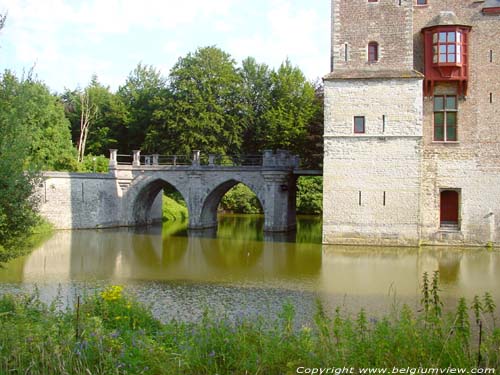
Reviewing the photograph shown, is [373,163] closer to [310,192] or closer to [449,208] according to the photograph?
[449,208]

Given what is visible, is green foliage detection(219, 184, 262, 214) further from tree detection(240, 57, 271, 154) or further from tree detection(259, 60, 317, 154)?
tree detection(259, 60, 317, 154)

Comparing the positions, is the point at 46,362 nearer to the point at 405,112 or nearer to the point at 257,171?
the point at 405,112

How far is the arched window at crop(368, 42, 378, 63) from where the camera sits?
22344 millimetres

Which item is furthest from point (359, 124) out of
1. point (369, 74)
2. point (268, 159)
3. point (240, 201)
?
point (240, 201)

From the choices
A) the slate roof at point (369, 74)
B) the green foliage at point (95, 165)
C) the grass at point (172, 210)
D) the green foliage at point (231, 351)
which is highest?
the slate roof at point (369, 74)

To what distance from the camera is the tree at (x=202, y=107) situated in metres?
35.7

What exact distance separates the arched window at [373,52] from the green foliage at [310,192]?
20.0 metres

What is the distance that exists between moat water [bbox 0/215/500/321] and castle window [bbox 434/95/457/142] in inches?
167

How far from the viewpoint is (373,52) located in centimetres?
2238

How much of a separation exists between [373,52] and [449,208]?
6507 mm

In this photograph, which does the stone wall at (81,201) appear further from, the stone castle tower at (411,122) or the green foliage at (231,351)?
the green foliage at (231,351)

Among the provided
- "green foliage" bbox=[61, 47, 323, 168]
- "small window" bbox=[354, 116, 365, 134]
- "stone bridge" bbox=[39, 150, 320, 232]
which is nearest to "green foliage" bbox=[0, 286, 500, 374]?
"small window" bbox=[354, 116, 365, 134]

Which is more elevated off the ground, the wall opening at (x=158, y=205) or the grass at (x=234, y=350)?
the wall opening at (x=158, y=205)

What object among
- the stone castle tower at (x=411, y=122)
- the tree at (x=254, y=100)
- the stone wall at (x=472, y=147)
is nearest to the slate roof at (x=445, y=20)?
the stone castle tower at (x=411, y=122)
